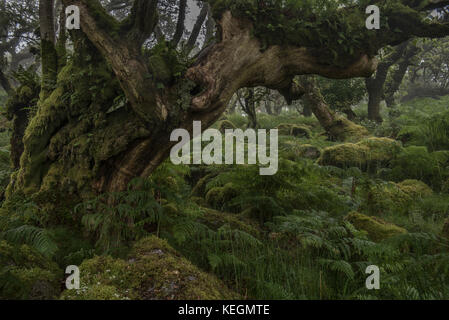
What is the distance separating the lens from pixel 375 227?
13.1ft

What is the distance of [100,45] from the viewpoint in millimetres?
3490

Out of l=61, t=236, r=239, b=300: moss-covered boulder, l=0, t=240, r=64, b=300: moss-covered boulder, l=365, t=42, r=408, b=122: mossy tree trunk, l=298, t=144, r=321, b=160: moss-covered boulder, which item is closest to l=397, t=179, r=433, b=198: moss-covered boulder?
l=298, t=144, r=321, b=160: moss-covered boulder

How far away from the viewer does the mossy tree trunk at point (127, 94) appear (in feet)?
11.3

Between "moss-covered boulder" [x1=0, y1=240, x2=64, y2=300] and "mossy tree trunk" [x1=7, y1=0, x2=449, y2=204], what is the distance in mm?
1118

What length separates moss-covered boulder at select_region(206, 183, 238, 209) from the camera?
545 cm

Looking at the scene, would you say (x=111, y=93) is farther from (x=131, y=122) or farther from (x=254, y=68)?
(x=254, y=68)

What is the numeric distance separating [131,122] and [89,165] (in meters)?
0.82

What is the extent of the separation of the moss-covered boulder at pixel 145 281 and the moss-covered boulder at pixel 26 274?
27cm

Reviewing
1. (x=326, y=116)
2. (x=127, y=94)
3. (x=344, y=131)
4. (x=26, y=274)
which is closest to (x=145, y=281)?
(x=26, y=274)

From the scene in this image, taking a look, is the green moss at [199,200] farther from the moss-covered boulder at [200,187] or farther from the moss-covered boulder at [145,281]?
the moss-covered boulder at [145,281]

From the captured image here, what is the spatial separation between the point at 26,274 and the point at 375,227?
4166mm

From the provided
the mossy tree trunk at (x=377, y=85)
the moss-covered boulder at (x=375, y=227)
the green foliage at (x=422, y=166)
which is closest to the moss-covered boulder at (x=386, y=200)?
the moss-covered boulder at (x=375, y=227)

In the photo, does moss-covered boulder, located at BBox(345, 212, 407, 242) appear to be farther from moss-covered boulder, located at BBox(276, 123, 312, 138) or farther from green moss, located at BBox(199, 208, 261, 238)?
moss-covered boulder, located at BBox(276, 123, 312, 138)
